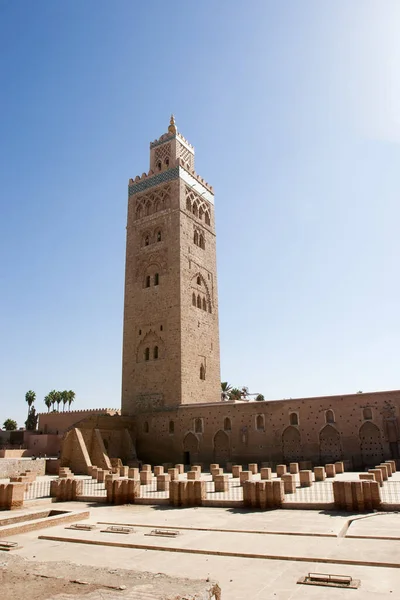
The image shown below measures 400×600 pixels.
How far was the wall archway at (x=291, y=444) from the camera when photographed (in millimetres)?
23422

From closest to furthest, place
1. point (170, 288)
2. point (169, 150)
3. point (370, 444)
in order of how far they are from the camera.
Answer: point (370, 444) → point (170, 288) → point (169, 150)

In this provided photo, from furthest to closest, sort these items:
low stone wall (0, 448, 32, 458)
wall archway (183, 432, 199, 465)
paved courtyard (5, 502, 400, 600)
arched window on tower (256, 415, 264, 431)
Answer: low stone wall (0, 448, 32, 458) → wall archway (183, 432, 199, 465) → arched window on tower (256, 415, 264, 431) → paved courtyard (5, 502, 400, 600)

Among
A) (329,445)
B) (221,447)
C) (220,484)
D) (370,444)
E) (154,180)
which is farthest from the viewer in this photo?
(154,180)

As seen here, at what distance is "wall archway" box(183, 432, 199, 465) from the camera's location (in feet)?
86.5

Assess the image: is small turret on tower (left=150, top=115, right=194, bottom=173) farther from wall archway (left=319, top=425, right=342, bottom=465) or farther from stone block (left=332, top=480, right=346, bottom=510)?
stone block (left=332, top=480, right=346, bottom=510)

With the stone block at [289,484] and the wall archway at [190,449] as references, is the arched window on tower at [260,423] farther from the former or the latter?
the stone block at [289,484]

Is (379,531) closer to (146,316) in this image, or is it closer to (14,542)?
(14,542)

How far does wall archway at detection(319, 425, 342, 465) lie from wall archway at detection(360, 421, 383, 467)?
3.65 ft

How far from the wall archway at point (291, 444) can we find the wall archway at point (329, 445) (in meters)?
1.14

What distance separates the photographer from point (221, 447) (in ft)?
84.9

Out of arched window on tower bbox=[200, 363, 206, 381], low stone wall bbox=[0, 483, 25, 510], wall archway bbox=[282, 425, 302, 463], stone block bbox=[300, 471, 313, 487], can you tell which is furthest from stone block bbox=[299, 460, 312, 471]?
low stone wall bbox=[0, 483, 25, 510]

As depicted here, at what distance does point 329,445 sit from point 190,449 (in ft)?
26.7

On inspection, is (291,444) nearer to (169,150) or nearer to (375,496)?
(375,496)

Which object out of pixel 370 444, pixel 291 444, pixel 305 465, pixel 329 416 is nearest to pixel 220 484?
pixel 305 465
